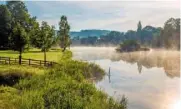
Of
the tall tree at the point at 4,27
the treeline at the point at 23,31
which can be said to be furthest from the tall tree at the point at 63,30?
the tall tree at the point at 4,27

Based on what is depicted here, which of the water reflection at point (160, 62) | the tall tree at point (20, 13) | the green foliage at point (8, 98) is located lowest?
the water reflection at point (160, 62)

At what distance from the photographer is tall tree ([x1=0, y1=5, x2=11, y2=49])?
93.6 m

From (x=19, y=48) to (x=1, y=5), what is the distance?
52.5m

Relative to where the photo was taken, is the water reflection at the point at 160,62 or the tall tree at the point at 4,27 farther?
the tall tree at the point at 4,27

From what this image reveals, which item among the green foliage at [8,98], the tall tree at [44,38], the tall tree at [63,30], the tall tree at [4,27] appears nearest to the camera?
the green foliage at [8,98]

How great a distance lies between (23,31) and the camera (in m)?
Answer: 53.2

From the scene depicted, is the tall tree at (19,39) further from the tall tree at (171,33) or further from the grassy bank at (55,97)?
the tall tree at (171,33)

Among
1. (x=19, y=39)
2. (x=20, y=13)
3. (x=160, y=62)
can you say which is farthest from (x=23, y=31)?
(x=20, y=13)

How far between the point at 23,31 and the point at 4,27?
1769 inches

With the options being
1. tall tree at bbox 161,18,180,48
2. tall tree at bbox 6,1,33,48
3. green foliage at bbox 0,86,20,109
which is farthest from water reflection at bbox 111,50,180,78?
tall tree at bbox 161,18,180,48

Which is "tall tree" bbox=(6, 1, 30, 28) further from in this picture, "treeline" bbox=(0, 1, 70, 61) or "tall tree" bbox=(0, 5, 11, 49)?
"tall tree" bbox=(0, 5, 11, 49)

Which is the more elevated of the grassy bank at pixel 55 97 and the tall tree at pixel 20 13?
the tall tree at pixel 20 13

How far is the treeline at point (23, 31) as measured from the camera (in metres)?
53.5

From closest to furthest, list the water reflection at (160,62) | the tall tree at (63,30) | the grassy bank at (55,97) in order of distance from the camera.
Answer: the grassy bank at (55,97) → the water reflection at (160,62) → the tall tree at (63,30)
